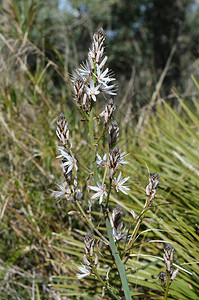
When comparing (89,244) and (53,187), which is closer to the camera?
(89,244)

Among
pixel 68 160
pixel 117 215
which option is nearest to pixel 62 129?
pixel 68 160

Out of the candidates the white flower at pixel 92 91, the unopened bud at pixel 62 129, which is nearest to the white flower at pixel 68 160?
the unopened bud at pixel 62 129

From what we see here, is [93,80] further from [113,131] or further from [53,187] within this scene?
[53,187]

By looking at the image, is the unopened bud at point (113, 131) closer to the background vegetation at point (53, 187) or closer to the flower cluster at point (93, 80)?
the flower cluster at point (93, 80)

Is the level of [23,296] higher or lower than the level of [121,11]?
lower

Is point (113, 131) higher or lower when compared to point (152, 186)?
higher

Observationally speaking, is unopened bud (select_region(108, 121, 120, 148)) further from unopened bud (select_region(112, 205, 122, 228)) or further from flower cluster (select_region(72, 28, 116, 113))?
unopened bud (select_region(112, 205, 122, 228))

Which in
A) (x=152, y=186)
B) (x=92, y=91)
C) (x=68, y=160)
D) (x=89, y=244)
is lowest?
(x=89, y=244)

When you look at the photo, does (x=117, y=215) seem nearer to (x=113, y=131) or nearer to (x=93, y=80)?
(x=113, y=131)

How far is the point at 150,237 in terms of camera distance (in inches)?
58.9

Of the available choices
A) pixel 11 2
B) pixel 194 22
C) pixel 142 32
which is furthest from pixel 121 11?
pixel 11 2

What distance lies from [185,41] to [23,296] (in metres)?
12.6

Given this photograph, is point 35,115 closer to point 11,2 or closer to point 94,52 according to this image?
point 11,2

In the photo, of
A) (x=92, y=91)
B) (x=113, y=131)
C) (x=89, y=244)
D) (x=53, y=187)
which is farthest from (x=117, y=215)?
(x=53, y=187)
